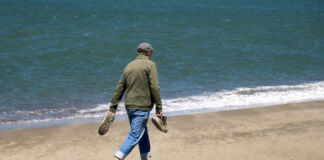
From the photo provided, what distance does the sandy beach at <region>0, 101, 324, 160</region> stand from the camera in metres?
7.23

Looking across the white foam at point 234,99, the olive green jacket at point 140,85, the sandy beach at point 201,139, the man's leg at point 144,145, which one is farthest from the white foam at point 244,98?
the olive green jacket at point 140,85

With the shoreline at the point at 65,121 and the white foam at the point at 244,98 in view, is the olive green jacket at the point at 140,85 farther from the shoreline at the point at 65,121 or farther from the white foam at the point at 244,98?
the white foam at the point at 244,98

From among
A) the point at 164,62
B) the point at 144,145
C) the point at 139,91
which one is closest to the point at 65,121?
the point at 144,145

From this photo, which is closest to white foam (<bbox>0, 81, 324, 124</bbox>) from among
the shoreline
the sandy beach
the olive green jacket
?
the shoreline

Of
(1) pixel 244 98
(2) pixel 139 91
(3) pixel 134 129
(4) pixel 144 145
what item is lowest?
(1) pixel 244 98

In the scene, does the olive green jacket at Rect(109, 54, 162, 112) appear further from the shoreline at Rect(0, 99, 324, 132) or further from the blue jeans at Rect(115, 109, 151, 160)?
the shoreline at Rect(0, 99, 324, 132)

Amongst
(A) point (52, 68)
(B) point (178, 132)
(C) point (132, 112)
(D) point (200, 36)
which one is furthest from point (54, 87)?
(D) point (200, 36)

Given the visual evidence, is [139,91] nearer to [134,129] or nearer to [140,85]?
[140,85]

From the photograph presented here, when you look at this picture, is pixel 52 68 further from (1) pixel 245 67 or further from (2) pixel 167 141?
(2) pixel 167 141

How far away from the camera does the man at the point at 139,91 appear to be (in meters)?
5.53

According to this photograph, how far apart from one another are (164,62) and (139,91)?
1453 cm

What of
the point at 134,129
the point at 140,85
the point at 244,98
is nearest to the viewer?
the point at 140,85

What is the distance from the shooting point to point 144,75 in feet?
18.2

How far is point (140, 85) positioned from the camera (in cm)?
556
